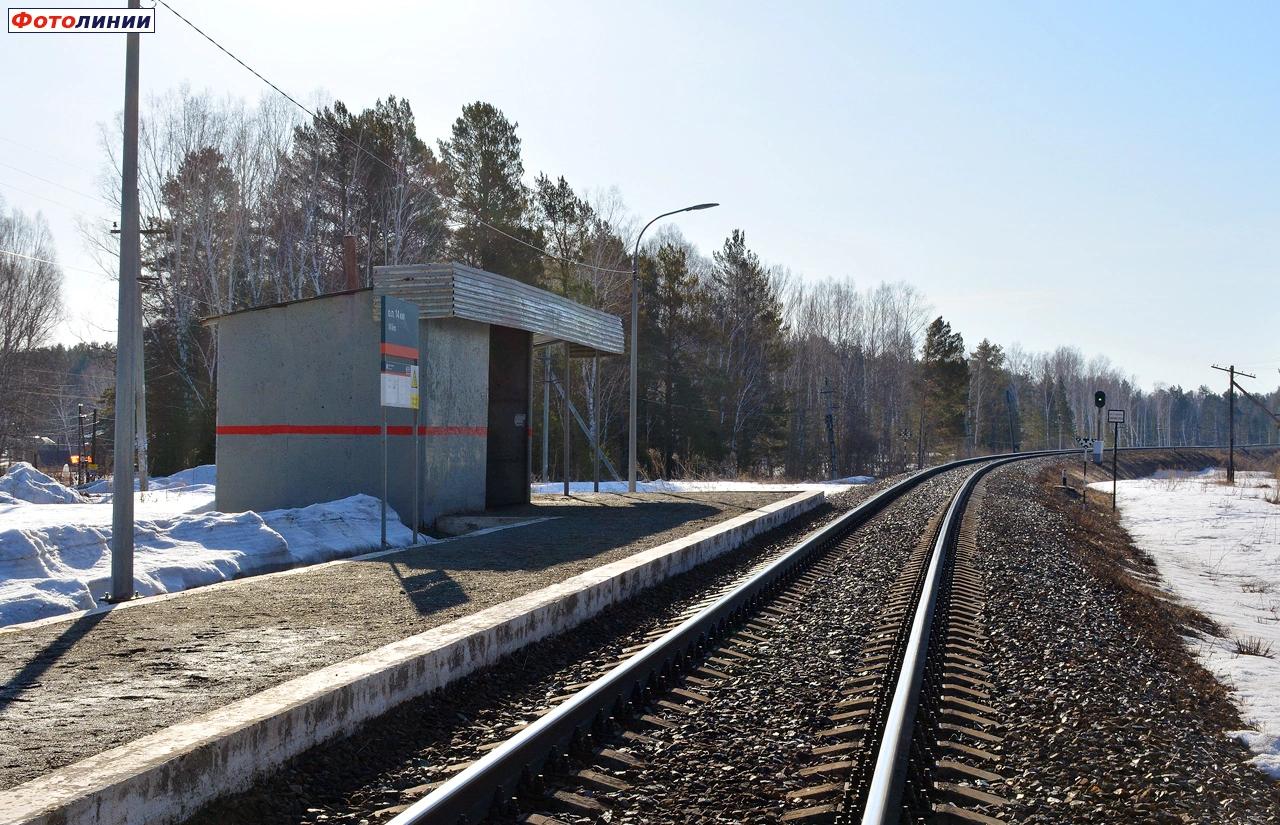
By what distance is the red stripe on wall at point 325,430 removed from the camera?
15.3 metres

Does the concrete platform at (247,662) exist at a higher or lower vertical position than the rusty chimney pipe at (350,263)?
lower

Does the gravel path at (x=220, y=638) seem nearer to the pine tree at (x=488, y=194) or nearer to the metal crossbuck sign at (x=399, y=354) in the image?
the metal crossbuck sign at (x=399, y=354)

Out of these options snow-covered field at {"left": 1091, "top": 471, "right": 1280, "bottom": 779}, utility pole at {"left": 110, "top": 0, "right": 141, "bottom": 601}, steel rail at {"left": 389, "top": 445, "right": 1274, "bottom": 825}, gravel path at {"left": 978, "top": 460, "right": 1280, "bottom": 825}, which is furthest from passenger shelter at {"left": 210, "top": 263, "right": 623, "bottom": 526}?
snow-covered field at {"left": 1091, "top": 471, "right": 1280, "bottom": 779}

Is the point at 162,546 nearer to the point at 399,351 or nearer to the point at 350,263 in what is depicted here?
the point at 399,351

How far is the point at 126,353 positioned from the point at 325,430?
283 inches

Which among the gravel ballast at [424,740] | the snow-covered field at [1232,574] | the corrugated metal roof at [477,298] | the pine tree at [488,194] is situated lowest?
the snow-covered field at [1232,574]

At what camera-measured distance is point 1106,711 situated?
5.86 meters

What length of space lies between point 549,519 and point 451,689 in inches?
413

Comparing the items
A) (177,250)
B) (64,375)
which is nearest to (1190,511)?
(177,250)

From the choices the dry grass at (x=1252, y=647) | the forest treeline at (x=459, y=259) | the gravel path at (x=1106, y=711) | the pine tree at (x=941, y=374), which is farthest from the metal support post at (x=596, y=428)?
the pine tree at (x=941, y=374)

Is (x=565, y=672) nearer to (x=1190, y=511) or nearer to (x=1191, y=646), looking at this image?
(x=1191, y=646)

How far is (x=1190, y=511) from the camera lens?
1113 inches

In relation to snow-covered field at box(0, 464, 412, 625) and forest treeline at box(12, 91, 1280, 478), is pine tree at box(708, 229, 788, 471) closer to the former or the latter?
forest treeline at box(12, 91, 1280, 478)

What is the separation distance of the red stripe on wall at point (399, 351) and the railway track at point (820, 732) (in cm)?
534
